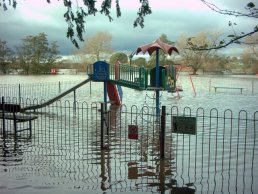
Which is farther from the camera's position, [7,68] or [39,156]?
[7,68]

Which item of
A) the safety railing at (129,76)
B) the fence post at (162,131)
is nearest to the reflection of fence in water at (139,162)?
the fence post at (162,131)

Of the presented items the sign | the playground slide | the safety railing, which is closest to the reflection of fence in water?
the sign

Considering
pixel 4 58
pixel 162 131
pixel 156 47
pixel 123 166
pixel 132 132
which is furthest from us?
pixel 4 58

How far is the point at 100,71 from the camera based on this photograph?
19484mm

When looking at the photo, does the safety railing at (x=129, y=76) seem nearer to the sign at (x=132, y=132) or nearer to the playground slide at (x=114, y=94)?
the playground slide at (x=114, y=94)

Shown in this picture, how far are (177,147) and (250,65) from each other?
188 ft

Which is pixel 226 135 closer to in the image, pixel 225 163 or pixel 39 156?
pixel 225 163

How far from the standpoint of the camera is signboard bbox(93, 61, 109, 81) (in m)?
19.1

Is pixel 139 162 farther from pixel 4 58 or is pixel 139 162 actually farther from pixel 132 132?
pixel 4 58

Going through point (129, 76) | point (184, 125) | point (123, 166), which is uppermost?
point (129, 76)

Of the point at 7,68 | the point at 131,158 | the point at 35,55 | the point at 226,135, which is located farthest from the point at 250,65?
the point at 131,158

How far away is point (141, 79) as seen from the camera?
19.1 m

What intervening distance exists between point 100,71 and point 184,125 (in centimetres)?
1150

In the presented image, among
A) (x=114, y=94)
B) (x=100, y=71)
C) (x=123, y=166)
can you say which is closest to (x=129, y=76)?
(x=100, y=71)
